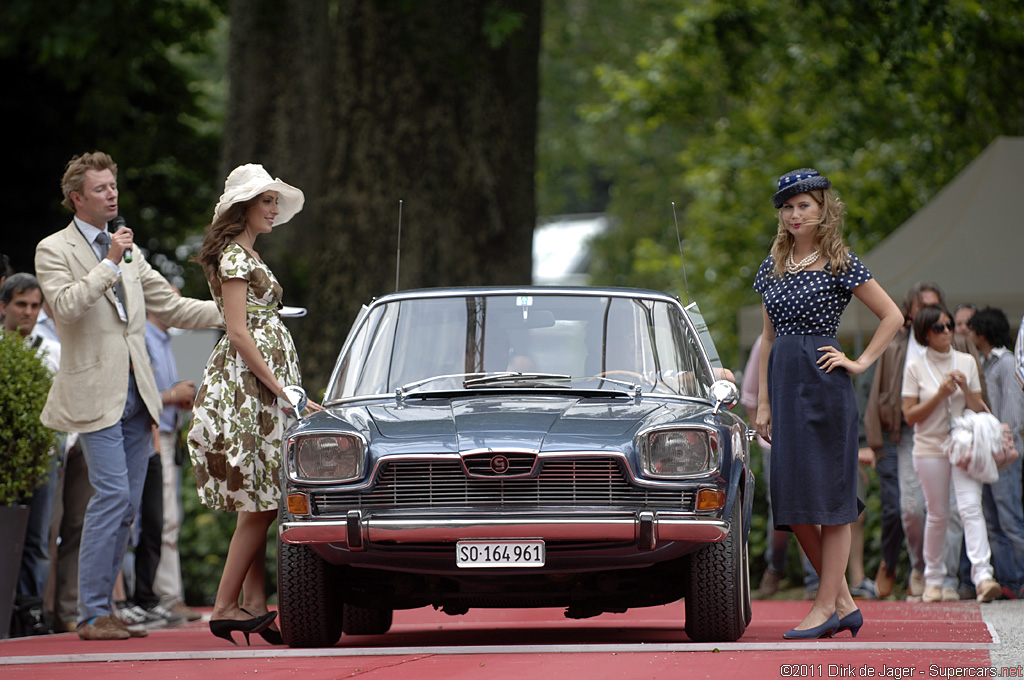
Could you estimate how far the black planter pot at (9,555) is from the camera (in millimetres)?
8914

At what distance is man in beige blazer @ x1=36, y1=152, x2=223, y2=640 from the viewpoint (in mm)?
8141

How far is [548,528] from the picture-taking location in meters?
6.51

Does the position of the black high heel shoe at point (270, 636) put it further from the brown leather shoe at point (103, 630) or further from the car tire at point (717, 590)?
the car tire at point (717, 590)

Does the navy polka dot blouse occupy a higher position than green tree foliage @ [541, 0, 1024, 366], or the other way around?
green tree foliage @ [541, 0, 1024, 366]

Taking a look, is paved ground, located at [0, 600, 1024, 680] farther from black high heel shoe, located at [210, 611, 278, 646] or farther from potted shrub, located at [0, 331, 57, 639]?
potted shrub, located at [0, 331, 57, 639]

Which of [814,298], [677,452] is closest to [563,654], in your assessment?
[677,452]

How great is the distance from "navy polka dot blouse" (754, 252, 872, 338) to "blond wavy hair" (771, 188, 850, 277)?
0.04 metres

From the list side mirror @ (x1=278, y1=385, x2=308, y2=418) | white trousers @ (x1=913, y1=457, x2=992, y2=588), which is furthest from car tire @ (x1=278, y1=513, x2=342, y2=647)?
white trousers @ (x1=913, y1=457, x2=992, y2=588)

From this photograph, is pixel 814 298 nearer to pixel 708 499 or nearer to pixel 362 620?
pixel 708 499

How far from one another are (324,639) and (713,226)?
24821mm

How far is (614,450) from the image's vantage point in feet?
21.5

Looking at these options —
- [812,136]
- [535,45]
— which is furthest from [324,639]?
[812,136]

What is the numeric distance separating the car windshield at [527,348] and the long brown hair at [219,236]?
77cm

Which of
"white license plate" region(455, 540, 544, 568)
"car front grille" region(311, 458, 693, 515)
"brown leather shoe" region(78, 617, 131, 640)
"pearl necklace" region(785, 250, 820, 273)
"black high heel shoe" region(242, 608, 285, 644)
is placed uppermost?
"pearl necklace" region(785, 250, 820, 273)
